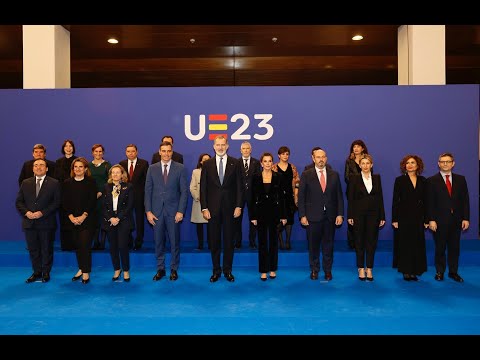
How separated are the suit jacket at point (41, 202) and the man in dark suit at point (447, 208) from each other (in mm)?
4696

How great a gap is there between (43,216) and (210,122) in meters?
3.34

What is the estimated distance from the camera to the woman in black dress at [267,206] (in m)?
5.04

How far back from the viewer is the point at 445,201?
522 cm

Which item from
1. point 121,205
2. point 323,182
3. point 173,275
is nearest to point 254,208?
point 323,182

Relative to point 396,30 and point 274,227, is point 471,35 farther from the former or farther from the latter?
point 274,227

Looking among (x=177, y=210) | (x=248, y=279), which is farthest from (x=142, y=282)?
(x=248, y=279)

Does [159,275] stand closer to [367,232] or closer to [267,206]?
[267,206]

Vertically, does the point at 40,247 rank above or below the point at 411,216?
below

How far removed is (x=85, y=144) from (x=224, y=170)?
140 inches

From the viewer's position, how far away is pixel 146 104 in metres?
7.49

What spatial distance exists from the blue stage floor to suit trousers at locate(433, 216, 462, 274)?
0.69ft

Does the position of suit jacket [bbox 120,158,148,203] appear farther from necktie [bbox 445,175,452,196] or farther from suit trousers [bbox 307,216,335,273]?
necktie [bbox 445,175,452,196]

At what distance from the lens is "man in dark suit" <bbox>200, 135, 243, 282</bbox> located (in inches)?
201

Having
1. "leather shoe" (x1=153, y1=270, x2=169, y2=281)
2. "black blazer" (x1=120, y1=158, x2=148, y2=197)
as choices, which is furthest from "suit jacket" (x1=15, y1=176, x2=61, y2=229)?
"leather shoe" (x1=153, y1=270, x2=169, y2=281)
